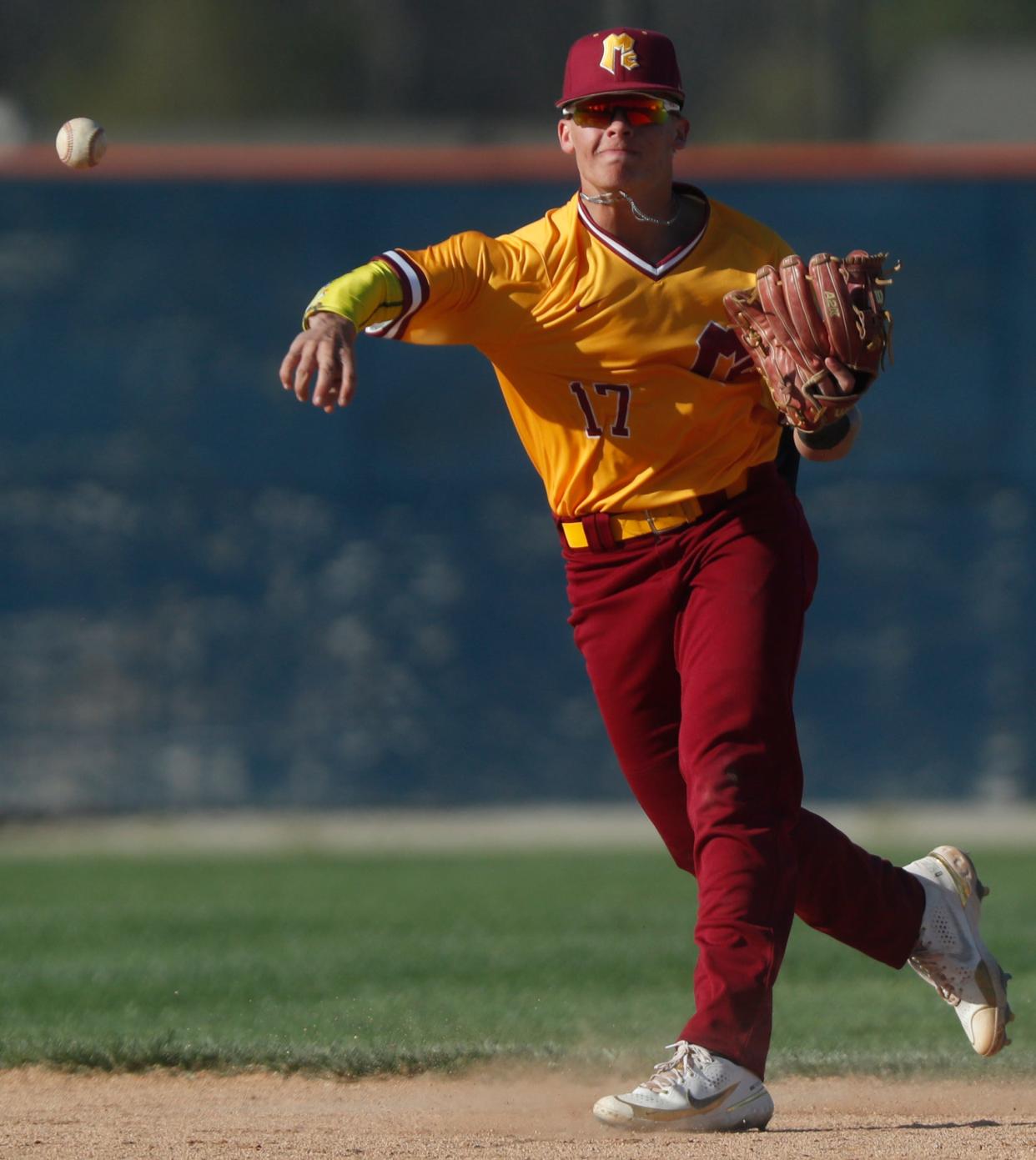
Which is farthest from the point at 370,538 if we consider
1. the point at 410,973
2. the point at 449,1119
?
the point at 449,1119

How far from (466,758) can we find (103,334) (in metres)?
3.27

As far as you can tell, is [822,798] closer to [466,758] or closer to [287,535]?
[466,758]

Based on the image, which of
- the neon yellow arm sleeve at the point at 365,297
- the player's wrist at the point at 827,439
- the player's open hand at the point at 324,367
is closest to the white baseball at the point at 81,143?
the neon yellow arm sleeve at the point at 365,297

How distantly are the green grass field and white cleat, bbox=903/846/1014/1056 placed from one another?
1.42 feet

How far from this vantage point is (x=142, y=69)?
115 ft

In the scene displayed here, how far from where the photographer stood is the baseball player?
3934 millimetres

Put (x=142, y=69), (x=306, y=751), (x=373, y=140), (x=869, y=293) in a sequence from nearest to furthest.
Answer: (x=869, y=293) < (x=306, y=751) < (x=373, y=140) < (x=142, y=69)

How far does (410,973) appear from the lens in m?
6.34

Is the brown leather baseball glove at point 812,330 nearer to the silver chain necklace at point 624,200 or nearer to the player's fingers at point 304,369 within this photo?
the silver chain necklace at point 624,200

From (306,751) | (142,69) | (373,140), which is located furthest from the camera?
(142,69)

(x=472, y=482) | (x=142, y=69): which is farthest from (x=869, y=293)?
(x=142, y=69)

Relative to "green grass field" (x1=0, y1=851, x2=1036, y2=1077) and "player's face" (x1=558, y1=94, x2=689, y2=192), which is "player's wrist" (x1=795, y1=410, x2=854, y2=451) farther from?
Answer: "green grass field" (x1=0, y1=851, x2=1036, y2=1077)

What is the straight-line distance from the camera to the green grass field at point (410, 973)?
4.86 meters

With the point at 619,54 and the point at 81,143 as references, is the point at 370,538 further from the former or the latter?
the point at 619,54
